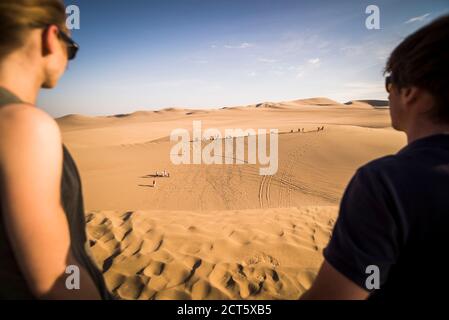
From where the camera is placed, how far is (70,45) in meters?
1.25

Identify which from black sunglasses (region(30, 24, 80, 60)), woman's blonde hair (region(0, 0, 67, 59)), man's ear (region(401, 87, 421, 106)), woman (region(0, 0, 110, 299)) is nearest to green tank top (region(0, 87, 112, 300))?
woman (region(0, 0, 110, 299))

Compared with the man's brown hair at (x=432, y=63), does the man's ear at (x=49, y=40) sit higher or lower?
higher

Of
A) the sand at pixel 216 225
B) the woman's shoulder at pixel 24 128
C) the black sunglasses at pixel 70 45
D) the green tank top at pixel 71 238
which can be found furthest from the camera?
the sand at pixel 216 225

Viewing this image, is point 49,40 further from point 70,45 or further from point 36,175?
point 36,175

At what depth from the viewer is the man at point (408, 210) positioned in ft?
2.92

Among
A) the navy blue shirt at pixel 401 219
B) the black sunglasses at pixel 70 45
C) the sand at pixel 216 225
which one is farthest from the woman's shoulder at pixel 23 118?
the sand at pixel 216 225

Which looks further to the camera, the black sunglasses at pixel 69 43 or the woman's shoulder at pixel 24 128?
the black sunglasses at pixel 69 43

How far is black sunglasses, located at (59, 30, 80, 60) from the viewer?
3.89 ft

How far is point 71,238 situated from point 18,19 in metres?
0.85

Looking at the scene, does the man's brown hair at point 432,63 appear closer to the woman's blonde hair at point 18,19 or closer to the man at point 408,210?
the man at point 408,210

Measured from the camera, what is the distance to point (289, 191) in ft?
34.7

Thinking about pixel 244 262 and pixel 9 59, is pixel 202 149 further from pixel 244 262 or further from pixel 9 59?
pixel 9 59

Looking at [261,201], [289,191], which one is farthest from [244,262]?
[289,191]
